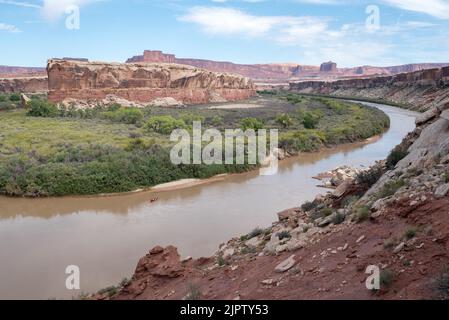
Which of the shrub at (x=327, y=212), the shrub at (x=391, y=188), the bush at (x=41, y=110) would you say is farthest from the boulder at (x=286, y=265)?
the bush at (x=41, y=110)

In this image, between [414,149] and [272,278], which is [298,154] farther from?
[272,278]

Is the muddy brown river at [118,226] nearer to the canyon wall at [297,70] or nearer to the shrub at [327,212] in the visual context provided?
the shrub at [327,212]

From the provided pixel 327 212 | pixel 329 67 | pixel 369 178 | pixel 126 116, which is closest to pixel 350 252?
pixel 327 212

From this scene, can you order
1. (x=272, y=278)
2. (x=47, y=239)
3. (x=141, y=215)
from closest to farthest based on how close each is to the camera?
(x=272, y=278) < (x=47, y=239) < (x=141, y=215)

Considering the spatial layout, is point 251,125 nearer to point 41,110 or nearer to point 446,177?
point 41,110

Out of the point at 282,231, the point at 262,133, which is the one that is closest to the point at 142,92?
the point at 262,133

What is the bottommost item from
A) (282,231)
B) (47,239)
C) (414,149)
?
(47,239)
